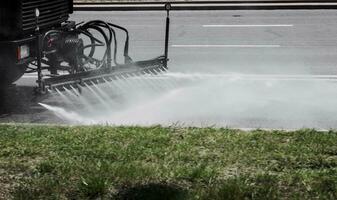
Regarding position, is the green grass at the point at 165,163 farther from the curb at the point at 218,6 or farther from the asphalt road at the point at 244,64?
the curb at the point at 218,6

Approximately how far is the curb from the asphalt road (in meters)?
0.45

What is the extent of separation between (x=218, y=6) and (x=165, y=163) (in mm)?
14045

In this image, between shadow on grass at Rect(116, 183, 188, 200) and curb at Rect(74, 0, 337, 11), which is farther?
curb at Rect(74, 0, 337, 11)

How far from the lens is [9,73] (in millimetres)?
8141

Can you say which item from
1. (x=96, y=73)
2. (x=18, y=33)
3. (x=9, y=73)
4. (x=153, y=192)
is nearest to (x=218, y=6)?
(x=96, y=73)

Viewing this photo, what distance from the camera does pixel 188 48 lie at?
12.9 m

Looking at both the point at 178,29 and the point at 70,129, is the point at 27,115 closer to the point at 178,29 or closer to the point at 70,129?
the point at 70,129

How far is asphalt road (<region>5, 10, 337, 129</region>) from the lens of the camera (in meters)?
7.90

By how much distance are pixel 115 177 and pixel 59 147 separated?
110 centimetres

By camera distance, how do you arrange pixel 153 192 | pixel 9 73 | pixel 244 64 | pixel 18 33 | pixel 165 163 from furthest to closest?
1. pixel 244 64
2. pixel 9 73
3. pixel 18 33
4. pixel 165 163
5. pixel 153 192

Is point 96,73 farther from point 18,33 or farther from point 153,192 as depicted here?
point 153,192

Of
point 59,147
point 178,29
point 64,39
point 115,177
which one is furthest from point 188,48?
point 115,177

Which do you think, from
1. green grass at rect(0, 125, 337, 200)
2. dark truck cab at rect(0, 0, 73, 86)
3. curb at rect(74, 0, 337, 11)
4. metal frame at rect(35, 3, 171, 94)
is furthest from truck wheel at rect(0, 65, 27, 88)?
curb at rect(74, 0, 337, 11)

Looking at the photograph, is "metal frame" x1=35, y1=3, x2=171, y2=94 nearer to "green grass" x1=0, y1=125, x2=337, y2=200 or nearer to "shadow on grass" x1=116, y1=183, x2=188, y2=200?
"green grass" x1=0, y1=125, x2=337, y2=200
